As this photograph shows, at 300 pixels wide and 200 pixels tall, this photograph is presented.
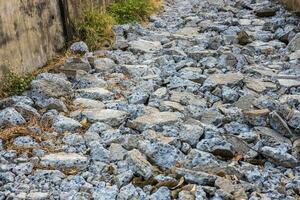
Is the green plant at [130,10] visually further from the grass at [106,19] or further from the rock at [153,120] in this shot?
the rock at [153,120]

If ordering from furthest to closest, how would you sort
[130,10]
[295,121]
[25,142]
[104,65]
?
A: [130,10] < [104,65] < [295,121] < [25,142]

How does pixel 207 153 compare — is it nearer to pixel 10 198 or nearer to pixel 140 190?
pixel 140 190

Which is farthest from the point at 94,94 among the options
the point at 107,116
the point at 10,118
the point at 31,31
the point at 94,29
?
the point at 94,29

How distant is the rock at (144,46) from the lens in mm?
6062

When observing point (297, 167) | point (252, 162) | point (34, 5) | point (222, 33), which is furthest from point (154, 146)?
point (222, 33)

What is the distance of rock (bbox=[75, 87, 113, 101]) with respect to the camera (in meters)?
4.65

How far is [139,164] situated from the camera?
328cm

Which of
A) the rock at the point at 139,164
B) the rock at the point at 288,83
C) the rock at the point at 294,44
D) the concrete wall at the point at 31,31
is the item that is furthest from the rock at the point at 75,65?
the rock at the point at 294,44

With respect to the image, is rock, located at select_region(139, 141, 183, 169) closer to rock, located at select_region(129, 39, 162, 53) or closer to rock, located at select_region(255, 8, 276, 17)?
rock, located at select_region(129, 39, 162, 53)

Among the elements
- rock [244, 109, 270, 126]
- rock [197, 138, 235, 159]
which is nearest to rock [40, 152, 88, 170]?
rock [197, 138, 235, 159]

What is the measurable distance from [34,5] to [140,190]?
2862 millimetres

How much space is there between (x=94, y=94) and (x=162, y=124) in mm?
982

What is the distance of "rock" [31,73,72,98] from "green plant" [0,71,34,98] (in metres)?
0.11

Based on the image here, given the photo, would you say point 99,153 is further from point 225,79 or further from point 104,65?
point 104,65
